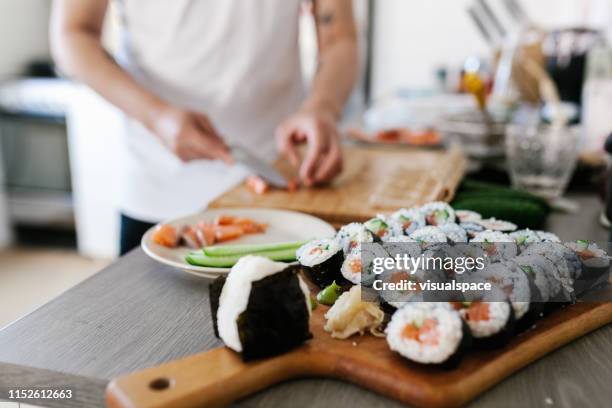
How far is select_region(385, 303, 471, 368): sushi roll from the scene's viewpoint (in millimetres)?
632

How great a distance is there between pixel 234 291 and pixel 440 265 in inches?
9.2

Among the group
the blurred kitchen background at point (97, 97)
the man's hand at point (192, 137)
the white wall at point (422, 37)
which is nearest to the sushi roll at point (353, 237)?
the man's hand at point (192, 137)

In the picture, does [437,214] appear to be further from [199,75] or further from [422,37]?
[422,37]

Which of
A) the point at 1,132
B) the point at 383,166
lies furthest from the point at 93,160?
the point at 383,166

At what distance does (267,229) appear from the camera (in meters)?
1.14

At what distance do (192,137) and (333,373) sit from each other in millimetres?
699

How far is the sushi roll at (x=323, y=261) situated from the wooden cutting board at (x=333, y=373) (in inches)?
4.4

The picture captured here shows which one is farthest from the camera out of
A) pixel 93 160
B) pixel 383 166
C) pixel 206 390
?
pixel 93 160

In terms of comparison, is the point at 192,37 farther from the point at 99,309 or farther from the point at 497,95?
the point at 497,95

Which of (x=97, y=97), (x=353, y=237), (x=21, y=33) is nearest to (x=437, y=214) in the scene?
(x=353, y=237)

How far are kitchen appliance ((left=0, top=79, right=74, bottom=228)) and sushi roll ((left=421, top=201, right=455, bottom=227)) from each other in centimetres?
277

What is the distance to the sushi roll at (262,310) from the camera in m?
0.68

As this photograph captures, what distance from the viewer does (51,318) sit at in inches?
31.9

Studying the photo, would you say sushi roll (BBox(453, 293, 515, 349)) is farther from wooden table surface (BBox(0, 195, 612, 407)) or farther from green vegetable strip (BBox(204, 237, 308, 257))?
green vegetable strip (BBox(204, 237, 308, 257))
